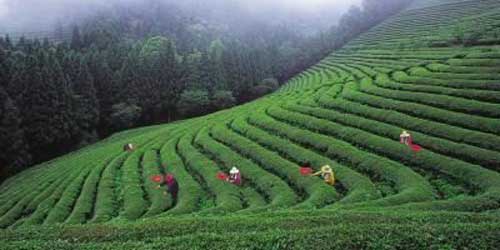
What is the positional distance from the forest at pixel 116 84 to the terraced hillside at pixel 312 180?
10.4 m

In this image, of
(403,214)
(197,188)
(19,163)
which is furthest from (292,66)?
(403,214)

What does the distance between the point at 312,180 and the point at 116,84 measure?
2164 inches

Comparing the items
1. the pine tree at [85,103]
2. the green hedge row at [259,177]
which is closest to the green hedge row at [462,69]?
the green hedge row at [259,177]

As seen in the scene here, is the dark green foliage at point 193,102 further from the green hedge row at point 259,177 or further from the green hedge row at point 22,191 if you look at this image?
the green hedge row at point 259,177

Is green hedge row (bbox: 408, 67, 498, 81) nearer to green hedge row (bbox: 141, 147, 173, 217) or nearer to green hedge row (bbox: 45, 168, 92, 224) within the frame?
green hedge row (bbox: 141, 147, 173, 217)

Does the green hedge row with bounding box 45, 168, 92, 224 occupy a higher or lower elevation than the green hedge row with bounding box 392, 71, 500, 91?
lower

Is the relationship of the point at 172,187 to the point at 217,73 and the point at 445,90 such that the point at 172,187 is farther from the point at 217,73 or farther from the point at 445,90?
the point at 217,73

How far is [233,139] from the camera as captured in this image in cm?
3584

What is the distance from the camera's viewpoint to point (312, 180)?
25516mm

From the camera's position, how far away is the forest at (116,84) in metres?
57.8

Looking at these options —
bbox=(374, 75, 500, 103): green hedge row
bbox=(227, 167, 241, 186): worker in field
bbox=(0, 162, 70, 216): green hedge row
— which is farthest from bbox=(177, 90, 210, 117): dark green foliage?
bbox=(227, 167, 241, 186): worker in field

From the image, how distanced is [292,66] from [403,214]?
97942 mm

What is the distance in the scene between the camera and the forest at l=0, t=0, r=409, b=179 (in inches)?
2274

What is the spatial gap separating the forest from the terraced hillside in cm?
1043
